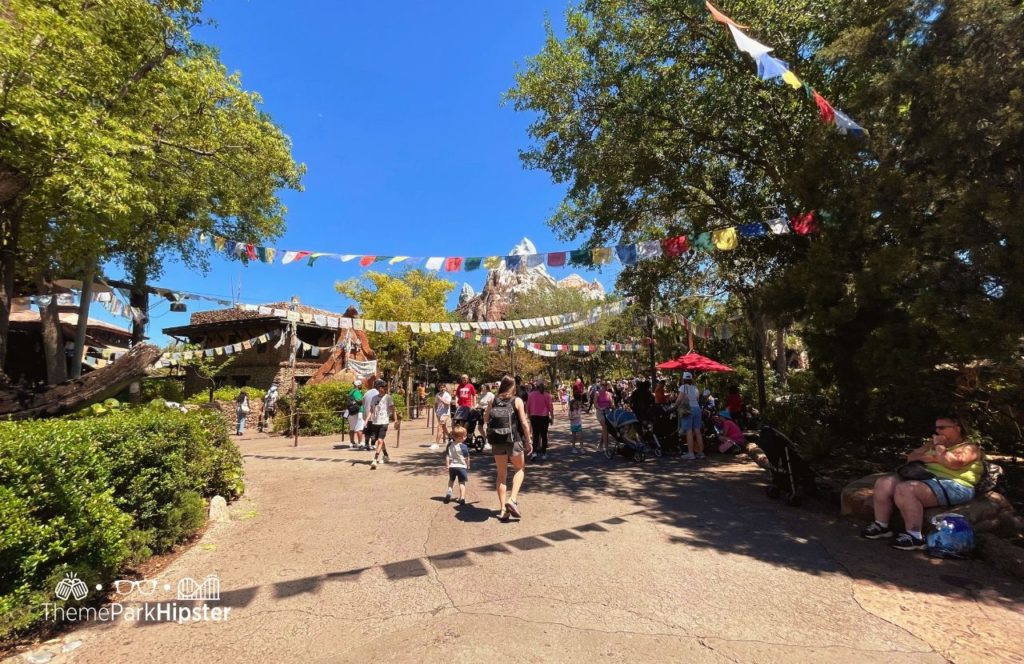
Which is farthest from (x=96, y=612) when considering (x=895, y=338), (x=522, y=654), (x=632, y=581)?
(x=895, y=338)

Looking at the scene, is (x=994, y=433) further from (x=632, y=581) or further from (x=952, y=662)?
(x=632, y=581)

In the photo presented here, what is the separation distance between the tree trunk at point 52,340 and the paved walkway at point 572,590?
38.5 feet

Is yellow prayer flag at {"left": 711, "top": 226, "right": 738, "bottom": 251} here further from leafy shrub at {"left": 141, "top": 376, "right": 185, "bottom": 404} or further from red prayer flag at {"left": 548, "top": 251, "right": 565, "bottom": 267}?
leafy shrub at {"left": 141, "top": 376, "right": 185, "bottom": 404}

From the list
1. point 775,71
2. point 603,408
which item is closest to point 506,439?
point 603,408

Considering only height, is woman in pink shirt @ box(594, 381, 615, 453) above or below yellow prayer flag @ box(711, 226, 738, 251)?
below

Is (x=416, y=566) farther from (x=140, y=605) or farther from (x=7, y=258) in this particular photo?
(x=7, y=258)

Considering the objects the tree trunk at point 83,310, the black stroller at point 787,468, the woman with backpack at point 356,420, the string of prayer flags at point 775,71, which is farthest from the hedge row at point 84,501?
the tree trunk at point 83,310

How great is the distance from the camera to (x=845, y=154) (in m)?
6.36

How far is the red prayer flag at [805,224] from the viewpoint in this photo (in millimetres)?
7217

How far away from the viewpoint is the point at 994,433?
20.8ft

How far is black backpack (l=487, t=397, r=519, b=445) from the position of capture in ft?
18.6

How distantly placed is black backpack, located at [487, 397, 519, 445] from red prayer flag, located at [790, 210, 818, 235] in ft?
16.9

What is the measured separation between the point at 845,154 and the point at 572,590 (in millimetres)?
6315

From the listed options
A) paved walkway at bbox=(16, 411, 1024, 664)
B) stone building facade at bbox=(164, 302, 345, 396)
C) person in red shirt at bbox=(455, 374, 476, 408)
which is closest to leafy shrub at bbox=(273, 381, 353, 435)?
person in red shirt at bbox=(455, 374, 476, 408)
